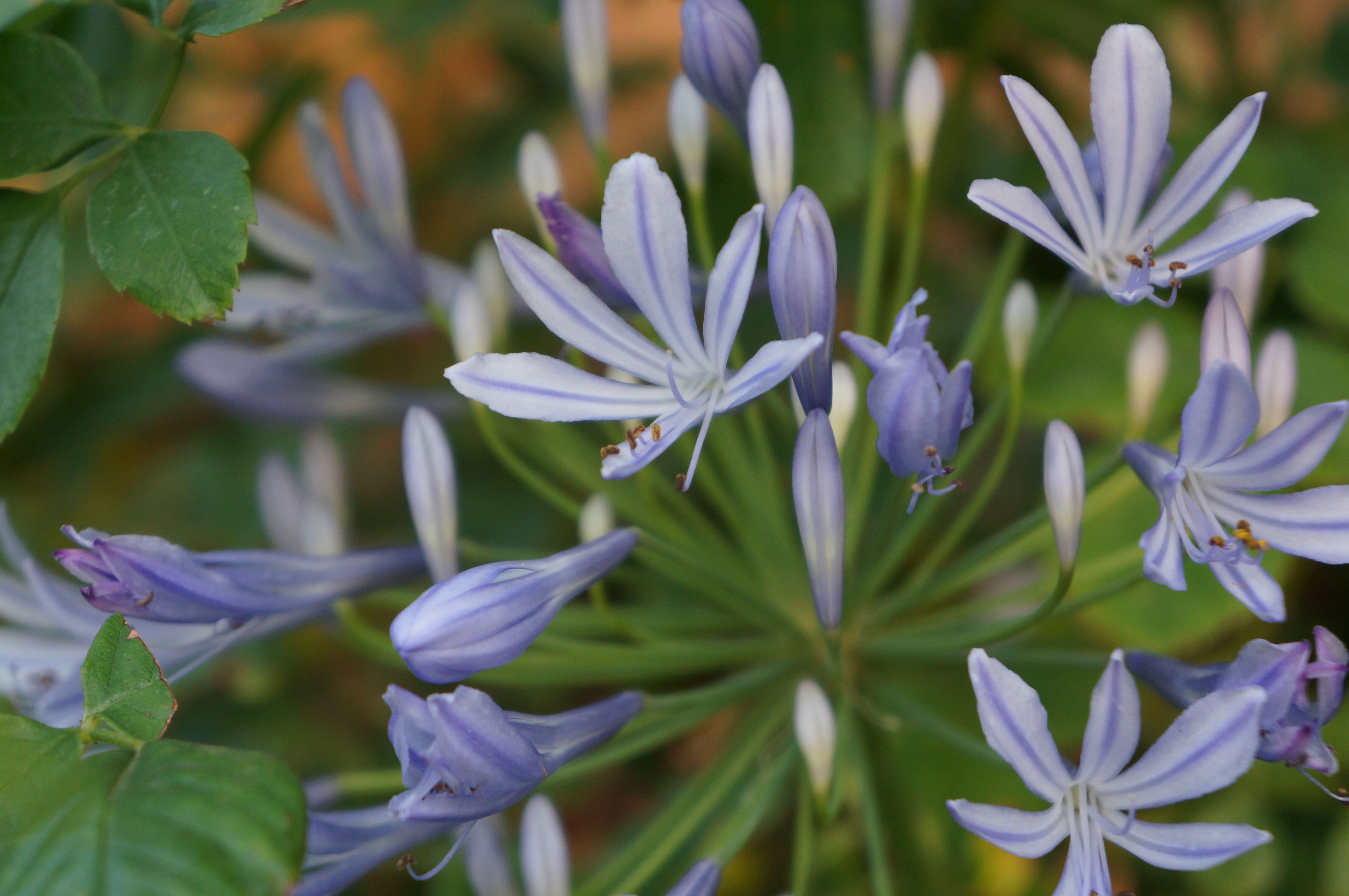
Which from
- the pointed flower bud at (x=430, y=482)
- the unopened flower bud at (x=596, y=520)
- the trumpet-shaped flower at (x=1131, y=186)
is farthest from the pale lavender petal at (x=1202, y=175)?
the pointed flower bud at (x=430, y=482)

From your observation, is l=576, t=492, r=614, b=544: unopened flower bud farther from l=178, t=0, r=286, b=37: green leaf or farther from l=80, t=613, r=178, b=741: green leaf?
l=178, t=0, r=286, b=37: green leaf

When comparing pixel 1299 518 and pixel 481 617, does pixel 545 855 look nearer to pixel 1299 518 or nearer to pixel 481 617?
pixel 481 617

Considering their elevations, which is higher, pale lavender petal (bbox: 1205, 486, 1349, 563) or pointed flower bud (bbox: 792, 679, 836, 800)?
pale lavender petal (bbox: 1205, 486, 1349, 563)

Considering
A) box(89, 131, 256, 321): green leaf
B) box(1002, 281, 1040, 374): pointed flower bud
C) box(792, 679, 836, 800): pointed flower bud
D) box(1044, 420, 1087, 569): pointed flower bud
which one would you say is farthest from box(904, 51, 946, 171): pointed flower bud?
box(89, 131, 256, 321): green leaf

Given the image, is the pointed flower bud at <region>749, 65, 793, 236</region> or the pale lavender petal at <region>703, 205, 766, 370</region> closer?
the pale lavender petal at <region>703, 205, 766, 370</region>

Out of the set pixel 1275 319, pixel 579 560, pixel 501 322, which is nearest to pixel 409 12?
pixel 501 322

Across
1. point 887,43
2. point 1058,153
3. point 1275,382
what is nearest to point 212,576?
point 1058,153
